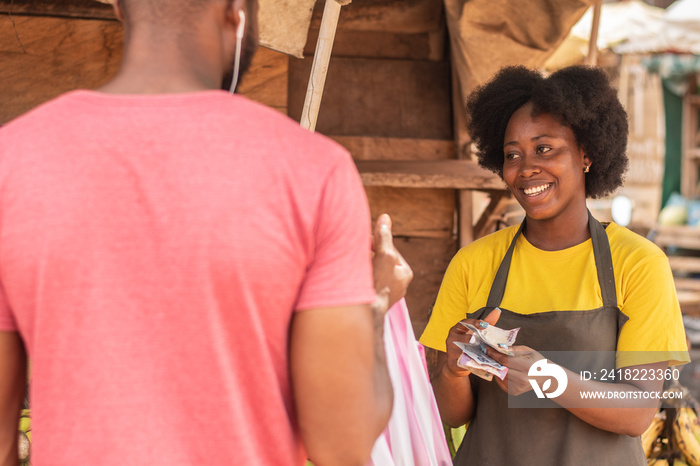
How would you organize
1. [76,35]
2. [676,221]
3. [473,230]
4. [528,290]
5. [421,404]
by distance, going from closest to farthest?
[421,404] → [528,290] → [76,35] → [473,230] → [676,221]

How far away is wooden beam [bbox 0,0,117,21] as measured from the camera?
11.4 feet

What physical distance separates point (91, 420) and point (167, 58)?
0.60m

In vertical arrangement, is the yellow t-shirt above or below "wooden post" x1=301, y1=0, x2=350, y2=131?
below

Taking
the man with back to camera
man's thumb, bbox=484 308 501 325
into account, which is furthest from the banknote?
the man with back to camera

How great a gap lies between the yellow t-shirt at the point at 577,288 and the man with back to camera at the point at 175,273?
3.91 feet

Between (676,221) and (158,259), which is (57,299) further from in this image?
(676,221)

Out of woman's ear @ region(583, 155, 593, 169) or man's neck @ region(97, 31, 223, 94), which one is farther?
woman's ear @ region(583, 155, 593, 169)

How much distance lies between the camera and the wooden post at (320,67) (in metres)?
2.03

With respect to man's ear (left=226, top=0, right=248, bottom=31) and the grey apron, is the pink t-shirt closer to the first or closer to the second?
man's ear (left=226, top=0, right=248, bottom=31)

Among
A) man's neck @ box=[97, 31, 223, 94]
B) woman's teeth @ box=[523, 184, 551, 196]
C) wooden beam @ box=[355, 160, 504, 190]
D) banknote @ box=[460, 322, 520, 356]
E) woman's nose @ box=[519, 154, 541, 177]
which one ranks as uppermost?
man's neck @ box=[97, 31, 223, 94]

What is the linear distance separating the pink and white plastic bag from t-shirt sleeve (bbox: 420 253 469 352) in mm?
385

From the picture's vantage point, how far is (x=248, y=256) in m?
1.03

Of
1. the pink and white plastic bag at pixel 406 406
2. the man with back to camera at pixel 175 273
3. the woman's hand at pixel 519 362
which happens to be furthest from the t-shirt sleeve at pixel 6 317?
the woman's hand at pixel 519 362

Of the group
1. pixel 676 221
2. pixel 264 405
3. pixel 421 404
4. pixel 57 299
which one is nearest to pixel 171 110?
pixel 57 299
